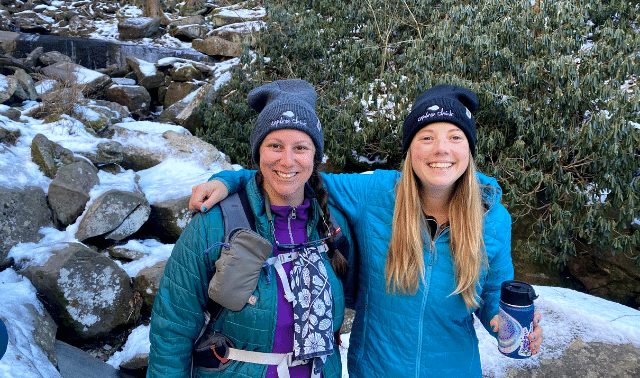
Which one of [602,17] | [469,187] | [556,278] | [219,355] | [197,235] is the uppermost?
[602,17]

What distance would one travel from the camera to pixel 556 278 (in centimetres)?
623

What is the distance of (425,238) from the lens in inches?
69.3

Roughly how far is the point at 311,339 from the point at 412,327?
0.39 metres

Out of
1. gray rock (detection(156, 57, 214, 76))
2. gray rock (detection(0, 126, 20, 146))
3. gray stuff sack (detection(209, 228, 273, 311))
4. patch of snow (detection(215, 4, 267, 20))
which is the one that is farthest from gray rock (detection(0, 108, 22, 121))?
patch of snow (detection(215, 4, 267, 20))

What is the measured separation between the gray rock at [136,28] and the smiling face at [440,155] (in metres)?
14.9

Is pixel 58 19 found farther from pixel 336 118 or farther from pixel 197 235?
pixel 197 235

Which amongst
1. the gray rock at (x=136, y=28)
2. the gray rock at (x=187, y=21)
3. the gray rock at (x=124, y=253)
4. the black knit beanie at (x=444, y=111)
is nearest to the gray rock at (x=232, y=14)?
the gray rock at (x=187, y=21)

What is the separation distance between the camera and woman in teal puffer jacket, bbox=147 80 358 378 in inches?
61.8

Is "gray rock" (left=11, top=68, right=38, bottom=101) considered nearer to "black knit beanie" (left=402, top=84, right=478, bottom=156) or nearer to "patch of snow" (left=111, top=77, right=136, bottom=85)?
"patch of snow" (left=111, top=77, right=136, bottom=85)

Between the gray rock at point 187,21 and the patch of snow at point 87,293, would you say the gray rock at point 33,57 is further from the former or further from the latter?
the patch of snow at point 87,293

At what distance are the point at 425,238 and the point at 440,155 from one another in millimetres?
310

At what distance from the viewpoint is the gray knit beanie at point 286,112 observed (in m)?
1.65

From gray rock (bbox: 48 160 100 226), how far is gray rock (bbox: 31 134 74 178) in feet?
0.83

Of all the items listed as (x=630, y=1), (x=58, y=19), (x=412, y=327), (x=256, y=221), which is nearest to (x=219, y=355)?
(x=256, y=221)
